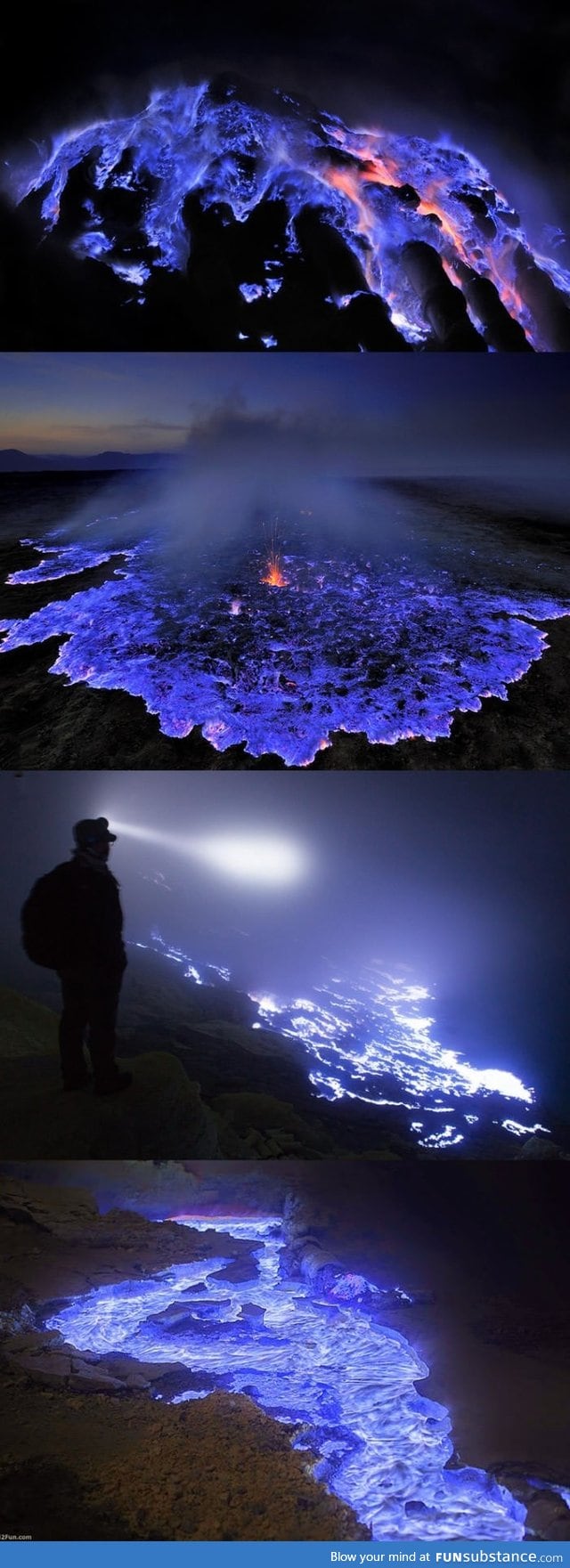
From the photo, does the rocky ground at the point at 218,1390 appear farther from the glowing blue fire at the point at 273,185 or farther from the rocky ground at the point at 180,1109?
the glowing blue fire at the point at 273,185

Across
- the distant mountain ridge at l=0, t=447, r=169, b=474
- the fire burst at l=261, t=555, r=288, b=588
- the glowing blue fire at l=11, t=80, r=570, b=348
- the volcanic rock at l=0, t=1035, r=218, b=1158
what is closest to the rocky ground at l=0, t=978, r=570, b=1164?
the volcanic rock at l=0, t=1035, r=218, b=1158

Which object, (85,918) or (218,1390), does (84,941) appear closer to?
(85,918)

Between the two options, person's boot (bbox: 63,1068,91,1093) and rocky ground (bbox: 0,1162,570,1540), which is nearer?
rocky ground (bbox: 0,1162,570,1540)

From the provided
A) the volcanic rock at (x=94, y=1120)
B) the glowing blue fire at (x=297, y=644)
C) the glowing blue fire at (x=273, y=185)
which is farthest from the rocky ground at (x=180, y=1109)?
the glowing blue fire at (x=273, y=185)

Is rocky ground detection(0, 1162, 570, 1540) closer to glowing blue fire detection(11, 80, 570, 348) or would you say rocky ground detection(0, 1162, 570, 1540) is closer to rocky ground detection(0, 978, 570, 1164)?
rocky ground detection(0, 978, 570, 1164)

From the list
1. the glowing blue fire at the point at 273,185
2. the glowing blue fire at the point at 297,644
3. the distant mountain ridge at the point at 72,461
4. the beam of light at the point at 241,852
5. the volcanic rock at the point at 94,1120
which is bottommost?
the volcanic rock at the point at 94,1120

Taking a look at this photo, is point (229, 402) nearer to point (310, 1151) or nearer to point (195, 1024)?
point (195, 1024)

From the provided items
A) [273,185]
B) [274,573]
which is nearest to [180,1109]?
[274,573]
